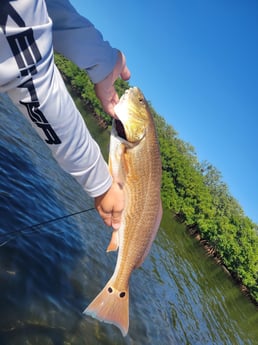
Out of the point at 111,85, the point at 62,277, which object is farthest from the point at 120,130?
the point at 62,277

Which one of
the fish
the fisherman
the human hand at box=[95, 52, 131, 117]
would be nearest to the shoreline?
the fish

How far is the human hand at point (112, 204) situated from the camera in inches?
117

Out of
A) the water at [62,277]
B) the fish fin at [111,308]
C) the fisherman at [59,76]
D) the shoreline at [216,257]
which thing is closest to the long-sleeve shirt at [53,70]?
the fisherman at [59,76]

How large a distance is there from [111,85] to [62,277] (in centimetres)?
546

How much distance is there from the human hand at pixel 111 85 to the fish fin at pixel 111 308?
1729 millimetres

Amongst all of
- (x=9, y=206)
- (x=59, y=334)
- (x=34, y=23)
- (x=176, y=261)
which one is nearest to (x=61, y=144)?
(x=34, y=23)

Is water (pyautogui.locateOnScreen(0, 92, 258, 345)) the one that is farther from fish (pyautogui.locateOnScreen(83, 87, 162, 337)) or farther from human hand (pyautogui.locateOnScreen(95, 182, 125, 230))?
human hand (pyautogui.locateOnScreen(95, 182, 125, 230))

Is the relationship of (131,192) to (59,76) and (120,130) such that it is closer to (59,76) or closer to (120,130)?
(120,130)

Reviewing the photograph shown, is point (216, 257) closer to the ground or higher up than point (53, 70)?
closer to the ground

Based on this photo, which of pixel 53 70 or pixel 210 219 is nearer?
pixel 53 70

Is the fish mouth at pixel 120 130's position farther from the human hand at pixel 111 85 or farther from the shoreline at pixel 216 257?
the shoreline at pixel 216 257

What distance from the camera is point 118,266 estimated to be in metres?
3.65

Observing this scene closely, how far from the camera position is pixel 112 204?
3086mm

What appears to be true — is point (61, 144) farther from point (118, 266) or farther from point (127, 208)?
point (118, 266)
